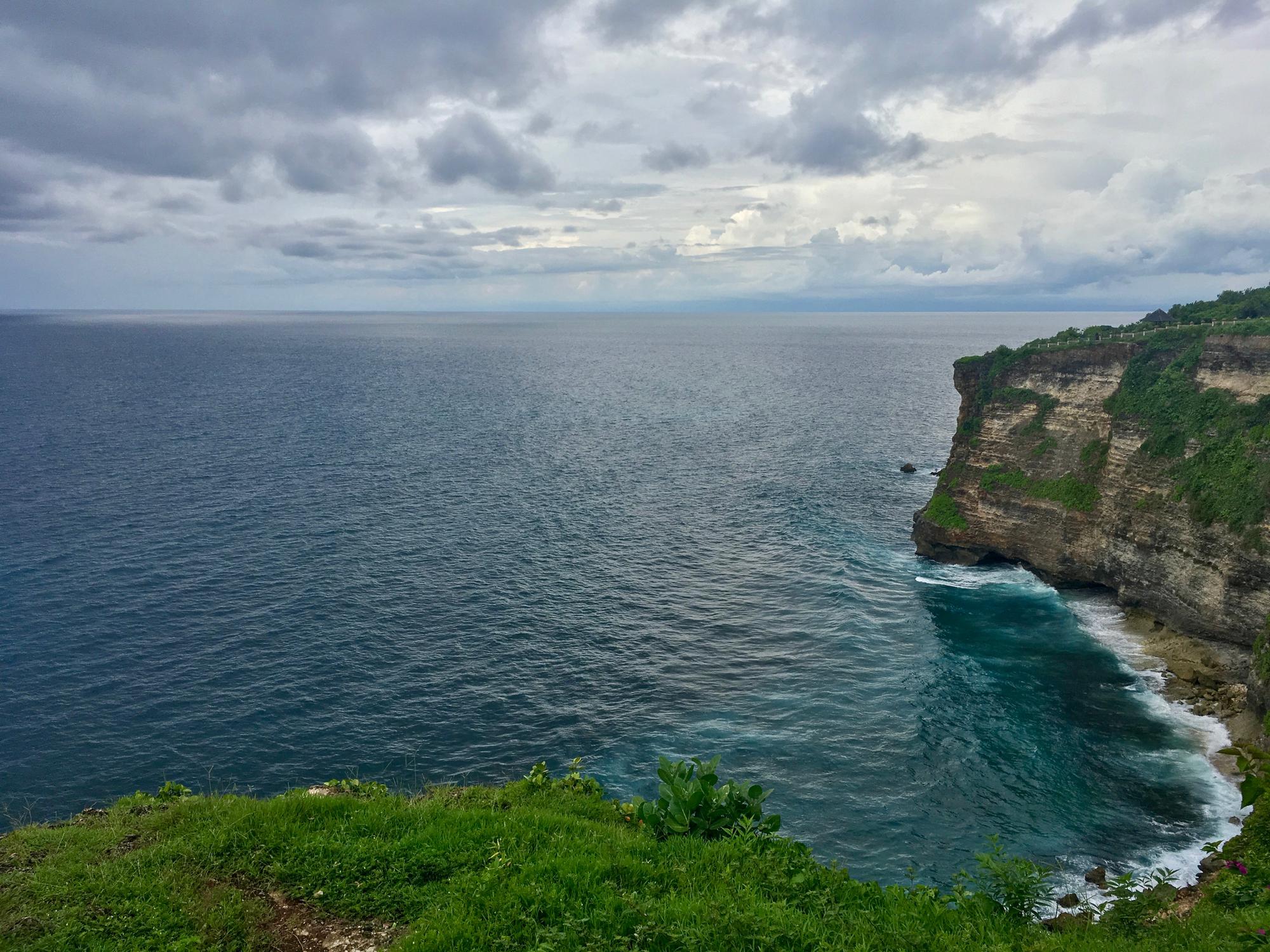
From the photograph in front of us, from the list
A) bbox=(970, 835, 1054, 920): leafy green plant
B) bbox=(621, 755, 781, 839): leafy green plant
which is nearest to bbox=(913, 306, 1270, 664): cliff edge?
bbox=(970, 835, 1054, 920): leafy green plant

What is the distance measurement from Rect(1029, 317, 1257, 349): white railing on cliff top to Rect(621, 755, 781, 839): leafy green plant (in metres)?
60.9

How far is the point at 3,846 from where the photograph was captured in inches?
722

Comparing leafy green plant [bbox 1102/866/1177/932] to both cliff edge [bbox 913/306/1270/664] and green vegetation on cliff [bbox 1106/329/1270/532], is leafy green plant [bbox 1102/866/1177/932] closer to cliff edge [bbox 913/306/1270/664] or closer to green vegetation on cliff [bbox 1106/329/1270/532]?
cliff edge [bbox 913/306/1270/664]

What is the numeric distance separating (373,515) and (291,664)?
93.6ft

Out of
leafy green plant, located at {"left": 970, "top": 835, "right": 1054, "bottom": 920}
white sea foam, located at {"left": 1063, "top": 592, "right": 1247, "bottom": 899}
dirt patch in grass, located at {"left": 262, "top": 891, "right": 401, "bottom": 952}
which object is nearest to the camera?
dirt patch in grass, located at {"left": 262, "top": 891, "right": 401, "bottom": 952}

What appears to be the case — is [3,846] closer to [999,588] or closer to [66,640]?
[66,640]

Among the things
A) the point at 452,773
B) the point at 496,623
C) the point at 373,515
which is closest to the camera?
the point at 452,773

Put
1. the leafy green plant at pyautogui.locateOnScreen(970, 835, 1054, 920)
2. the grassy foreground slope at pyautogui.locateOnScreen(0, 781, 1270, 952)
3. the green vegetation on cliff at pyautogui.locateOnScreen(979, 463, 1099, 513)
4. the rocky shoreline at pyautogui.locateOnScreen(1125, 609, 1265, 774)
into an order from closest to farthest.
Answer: the grassy foreground slope at pyautogui.locateOnScreen(0, 781, 1270, 952), the leafy green plant at pyautogui.locateOnScreen(970, 835, 1054, 920), the rocky shoreline at pyautogui.locateOnScreen(1125, 609, 1265, 774), the green vegetation on cliff at pyautogui.locateOnScreen(979, 463, 1099, 513)

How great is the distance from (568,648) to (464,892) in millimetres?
35418

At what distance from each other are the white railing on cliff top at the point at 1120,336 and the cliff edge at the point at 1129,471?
320mm

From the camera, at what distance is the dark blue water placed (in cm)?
3794

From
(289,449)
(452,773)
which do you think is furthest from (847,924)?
(289,449)

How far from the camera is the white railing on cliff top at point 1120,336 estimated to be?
6394 centimetres

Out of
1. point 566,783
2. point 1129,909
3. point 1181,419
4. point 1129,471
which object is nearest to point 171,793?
point 566,783
